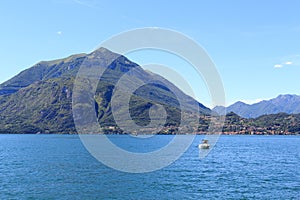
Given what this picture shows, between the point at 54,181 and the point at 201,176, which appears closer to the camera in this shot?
the point at 54,181

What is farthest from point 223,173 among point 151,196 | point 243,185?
point 151,196

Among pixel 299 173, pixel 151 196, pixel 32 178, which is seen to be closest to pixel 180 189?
pixel 151 196

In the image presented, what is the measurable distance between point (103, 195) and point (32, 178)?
75.9 ft

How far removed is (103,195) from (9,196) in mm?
14497

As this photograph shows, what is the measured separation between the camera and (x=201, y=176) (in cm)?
7594

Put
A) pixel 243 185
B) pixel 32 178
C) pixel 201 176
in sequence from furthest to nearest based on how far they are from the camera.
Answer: pixel 201 176
pixel 32 178
pixel 243 185

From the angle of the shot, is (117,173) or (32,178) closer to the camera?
(32,178)

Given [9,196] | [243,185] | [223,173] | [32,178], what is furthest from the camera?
[223,173]

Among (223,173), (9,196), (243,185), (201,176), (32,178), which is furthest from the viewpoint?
(223,173)

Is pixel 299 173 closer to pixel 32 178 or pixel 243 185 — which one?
pixel 243 185

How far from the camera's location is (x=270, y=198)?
2128 inches

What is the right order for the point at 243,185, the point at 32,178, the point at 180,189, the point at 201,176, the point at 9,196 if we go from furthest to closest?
the point at 201,176 → the point at 32,178 → the point at 243,185 → the point at 180,189 → the point at 9,196

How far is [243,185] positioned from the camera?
65062 mm

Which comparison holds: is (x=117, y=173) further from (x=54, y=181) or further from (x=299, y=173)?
(x=299, y=173)
